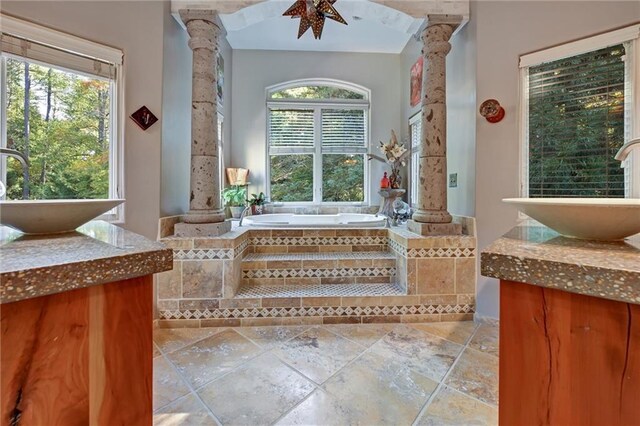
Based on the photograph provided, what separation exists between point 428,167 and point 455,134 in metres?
0.51

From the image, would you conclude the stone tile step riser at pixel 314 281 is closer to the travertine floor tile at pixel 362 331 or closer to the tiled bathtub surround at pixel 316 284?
the tiled bathtub surround at pixel 316 284

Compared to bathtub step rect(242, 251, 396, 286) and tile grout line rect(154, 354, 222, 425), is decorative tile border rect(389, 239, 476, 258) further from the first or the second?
tile grout line rect(154, 354, 222, 425)

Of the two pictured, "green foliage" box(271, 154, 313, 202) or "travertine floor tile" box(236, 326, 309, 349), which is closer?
"travertine floor tile" box(236, 326, 309, 349)

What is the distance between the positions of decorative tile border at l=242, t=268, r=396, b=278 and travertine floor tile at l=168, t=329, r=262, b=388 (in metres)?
0.54

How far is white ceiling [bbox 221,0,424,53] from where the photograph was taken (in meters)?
2.54

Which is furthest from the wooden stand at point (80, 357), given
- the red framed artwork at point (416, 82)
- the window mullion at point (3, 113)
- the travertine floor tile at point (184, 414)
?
the red framed artwork at point (416, 82)

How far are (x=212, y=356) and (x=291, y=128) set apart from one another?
10.9ft

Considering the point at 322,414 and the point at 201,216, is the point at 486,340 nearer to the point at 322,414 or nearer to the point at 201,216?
the point at 322,414

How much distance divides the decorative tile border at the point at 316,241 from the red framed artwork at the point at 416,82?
2019 mm

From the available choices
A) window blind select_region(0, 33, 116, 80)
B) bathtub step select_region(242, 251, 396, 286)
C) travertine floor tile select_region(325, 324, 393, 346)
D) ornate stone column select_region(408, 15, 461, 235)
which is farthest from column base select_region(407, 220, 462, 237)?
window blind select_region(0, 33, 116, 80)

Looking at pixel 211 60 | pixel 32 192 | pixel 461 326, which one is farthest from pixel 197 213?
pixel 461 326

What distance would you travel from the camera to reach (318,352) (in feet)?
5.90

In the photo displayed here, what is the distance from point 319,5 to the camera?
2.02 metres

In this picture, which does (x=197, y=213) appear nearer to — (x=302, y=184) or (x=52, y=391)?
(x=52, y=391)
